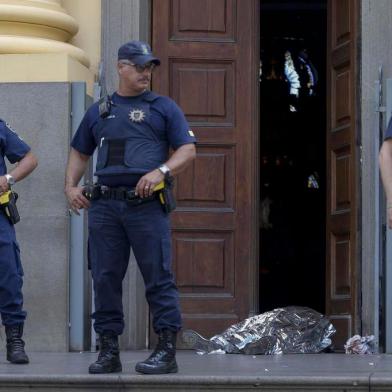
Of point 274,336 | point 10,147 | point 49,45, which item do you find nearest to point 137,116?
point 10,147

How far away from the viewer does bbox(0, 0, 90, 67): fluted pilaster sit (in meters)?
9.94

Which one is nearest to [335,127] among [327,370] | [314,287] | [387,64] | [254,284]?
[387,64]

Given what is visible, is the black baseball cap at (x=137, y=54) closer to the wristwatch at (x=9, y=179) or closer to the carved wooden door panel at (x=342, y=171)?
the wristwatch at (x=9, y=179)

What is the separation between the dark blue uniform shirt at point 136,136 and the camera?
24.8 feet

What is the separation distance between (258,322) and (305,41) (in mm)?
5505

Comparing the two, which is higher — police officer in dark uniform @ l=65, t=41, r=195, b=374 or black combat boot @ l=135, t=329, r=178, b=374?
police officer in dark uniform @ l=65, t=41, r=195, b=374

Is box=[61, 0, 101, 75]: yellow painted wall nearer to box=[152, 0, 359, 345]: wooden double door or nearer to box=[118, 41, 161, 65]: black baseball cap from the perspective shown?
box=[152, 0, 359, 345]: wooden double door

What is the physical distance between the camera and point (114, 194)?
7555mm

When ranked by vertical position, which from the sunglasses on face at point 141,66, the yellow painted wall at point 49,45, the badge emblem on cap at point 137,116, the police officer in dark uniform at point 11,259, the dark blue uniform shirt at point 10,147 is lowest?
the police officer in dark uniform at point 11,259

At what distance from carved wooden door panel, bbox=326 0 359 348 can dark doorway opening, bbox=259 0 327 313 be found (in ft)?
11.6

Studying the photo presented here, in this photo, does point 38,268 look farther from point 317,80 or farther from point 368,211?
point 317,80

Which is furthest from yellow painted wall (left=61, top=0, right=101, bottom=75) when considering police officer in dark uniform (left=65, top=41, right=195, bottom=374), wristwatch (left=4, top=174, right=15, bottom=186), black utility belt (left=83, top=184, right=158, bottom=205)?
black utility belt (left=83, top=184, right=158, bottom=205)

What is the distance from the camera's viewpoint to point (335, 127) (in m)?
10.8

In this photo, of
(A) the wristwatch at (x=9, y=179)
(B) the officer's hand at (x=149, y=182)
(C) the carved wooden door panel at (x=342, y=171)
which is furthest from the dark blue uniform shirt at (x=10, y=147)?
(C) the carved wooden door panel at (x=342, y=171)
